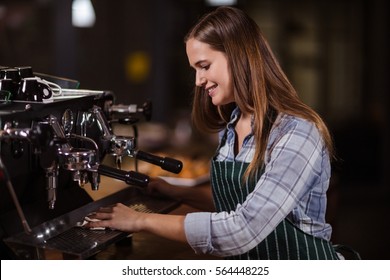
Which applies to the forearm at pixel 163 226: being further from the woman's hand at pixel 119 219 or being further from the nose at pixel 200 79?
the nose at pixel 200 79

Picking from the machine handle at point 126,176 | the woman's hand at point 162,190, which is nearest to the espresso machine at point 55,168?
the machine handle at point 126,176

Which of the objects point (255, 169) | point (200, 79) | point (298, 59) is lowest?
point (298, 59)

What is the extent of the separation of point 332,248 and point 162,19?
12.8 ft

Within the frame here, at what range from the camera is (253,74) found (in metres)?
1.54

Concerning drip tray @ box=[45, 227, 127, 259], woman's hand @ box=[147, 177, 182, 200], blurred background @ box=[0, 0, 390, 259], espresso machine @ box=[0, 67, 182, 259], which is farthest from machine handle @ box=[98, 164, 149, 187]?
blurred background @ box=[0, 0, 390, 259]

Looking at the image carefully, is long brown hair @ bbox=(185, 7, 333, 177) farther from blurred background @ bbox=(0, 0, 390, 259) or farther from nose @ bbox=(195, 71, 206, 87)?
blurred background @ bbox=(0, 0, 390, 259)

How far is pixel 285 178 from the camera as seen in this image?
4.75 feet

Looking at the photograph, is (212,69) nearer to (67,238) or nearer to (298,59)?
(67,238)

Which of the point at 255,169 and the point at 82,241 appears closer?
the point at 82,241

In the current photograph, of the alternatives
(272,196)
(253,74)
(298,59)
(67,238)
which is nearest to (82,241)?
(67,238)

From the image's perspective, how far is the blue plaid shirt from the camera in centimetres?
144

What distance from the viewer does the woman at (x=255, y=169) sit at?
1453 millimetres

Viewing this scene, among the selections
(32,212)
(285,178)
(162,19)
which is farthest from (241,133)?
(162,19)

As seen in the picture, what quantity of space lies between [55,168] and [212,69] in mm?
428
